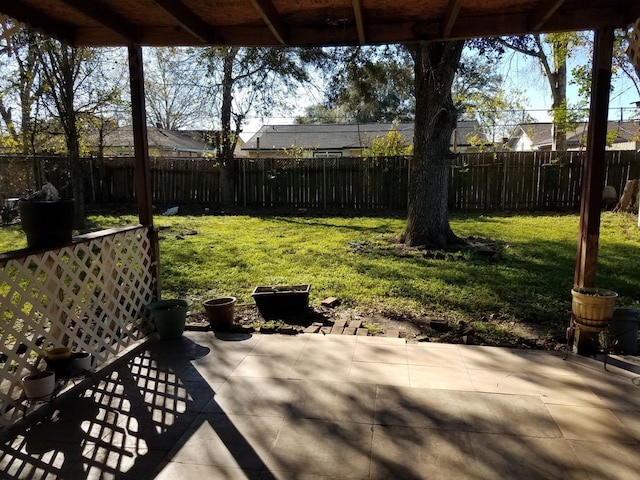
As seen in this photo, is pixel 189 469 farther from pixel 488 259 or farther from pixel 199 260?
pixel 488 259

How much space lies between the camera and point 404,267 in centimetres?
597

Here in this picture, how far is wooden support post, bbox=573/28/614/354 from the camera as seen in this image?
316cm

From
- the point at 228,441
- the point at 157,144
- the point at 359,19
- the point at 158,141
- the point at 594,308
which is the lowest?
the point at 228,441

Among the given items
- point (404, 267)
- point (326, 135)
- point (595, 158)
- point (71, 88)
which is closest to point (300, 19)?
point (595, 158)

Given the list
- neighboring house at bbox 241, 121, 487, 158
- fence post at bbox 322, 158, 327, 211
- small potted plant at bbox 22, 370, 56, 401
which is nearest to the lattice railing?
small potted plant at bbox 22, 370, 56, 401

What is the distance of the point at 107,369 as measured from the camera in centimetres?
318

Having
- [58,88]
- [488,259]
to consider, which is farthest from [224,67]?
[488,259]

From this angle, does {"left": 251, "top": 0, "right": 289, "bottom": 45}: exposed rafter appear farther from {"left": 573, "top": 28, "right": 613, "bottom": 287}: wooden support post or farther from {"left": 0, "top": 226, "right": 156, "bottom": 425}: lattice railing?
{"left": 573, "top": 28, "right": 613, "bottom": 287}: wooden support post

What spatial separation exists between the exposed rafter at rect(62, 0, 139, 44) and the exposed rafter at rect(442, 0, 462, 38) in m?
2.45

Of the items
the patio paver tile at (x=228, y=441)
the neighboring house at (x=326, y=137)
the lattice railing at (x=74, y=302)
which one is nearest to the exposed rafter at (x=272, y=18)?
the lattice railing at (x=74, y=302)

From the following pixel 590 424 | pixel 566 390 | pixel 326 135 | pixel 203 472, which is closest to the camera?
pixel 203 472

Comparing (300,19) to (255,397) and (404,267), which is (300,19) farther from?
(404,267)

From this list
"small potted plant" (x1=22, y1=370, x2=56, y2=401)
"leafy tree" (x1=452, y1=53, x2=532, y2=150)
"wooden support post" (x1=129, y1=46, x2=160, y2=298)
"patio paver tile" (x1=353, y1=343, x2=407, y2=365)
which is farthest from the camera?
"leafy tree" (x1=452, y1=53, x2=532, y2=150)

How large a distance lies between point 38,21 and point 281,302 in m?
2.99
